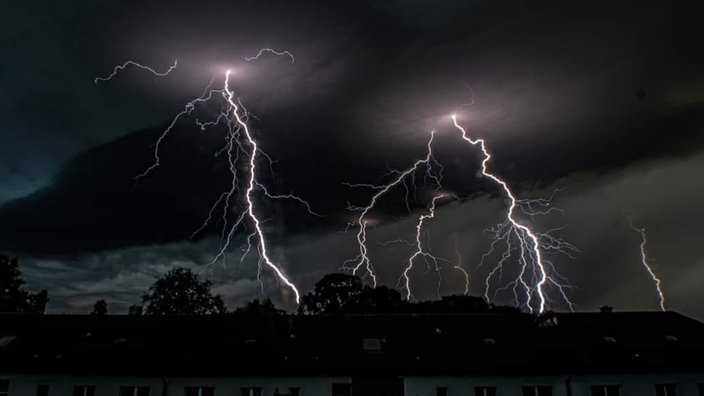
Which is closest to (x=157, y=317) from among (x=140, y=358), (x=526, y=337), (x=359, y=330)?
(x=140, y=358)

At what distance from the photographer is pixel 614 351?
2456 centimetres

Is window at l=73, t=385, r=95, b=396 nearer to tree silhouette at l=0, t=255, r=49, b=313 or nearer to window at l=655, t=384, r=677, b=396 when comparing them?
tree silhouette at l=0, t=255, r=49, b=313

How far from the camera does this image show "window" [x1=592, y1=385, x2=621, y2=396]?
23.1 meters

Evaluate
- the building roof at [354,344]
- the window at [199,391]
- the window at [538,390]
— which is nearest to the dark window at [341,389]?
the building roof at [354,344]

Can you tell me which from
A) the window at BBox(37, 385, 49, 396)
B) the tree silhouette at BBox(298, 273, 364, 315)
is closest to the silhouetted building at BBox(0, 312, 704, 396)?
the window at BBox(37, 385, 49, 396)

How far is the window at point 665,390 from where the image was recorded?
23094 mm

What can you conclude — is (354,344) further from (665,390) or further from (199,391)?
(665,390)

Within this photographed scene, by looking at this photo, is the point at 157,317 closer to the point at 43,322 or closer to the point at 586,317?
the point at 43,322

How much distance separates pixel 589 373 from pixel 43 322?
948 inches

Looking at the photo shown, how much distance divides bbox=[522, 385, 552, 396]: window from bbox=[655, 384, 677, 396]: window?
4192 mm

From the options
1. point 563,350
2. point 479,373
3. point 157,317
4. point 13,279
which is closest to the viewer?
point 479,373

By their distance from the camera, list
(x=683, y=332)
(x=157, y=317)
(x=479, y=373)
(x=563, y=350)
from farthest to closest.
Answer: (x=157, y=317) → (x=683, y=332) → (x=563, y=350) → (x=479, y=373)

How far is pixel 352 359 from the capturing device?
23812mm

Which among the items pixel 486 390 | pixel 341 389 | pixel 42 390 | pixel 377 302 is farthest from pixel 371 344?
pixel 377 302
